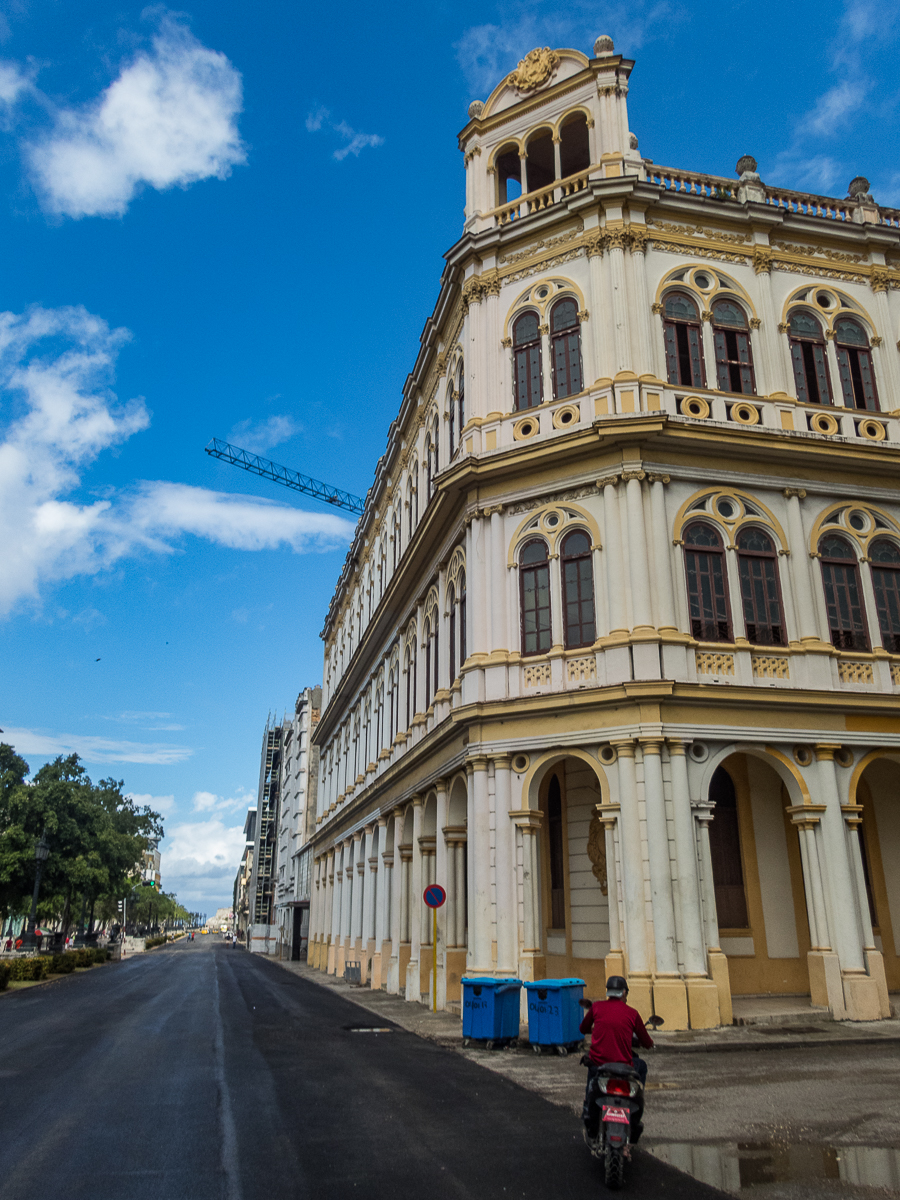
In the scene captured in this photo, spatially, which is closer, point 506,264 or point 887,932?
point 887,932

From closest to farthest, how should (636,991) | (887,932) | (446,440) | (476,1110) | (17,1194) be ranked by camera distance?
(17,1194)
(476,1110)
(636,991)
(887,932)
(446,440)

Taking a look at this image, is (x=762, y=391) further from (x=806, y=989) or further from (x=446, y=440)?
(x=806, y=989)

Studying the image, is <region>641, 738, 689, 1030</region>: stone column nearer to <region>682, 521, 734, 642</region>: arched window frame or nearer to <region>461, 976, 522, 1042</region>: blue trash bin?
<region>461, 976, 522, 1042</region>: blue trash bin

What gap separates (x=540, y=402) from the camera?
22047 mm

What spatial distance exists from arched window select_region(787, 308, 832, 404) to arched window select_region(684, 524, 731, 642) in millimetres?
4841

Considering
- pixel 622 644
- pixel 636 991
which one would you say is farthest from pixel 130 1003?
pixel 622 644

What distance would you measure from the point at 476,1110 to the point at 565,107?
24201 mm

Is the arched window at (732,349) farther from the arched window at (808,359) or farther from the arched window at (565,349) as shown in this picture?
the arched window at (565,349)

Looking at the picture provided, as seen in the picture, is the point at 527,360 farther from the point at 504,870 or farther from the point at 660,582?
the point at 504,870

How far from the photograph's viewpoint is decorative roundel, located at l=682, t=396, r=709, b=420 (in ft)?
68.2

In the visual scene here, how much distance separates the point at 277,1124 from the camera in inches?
360

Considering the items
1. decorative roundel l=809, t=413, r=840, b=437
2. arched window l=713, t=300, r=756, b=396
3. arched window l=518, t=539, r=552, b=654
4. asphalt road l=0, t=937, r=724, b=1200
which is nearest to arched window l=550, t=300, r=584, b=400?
arched window l=713, t=300, r=756, b=396

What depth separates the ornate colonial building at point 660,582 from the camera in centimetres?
1797

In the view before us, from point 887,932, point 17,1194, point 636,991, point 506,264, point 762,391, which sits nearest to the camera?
point 17,1194
